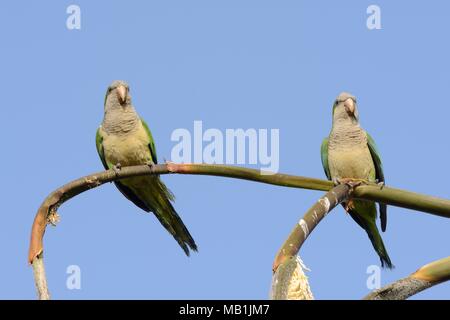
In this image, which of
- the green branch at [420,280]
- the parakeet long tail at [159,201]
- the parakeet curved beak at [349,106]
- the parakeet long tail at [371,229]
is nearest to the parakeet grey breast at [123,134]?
the parakeet long tail at [159,201]

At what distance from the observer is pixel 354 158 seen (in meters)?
8.05

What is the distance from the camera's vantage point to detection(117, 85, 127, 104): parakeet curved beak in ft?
28.6

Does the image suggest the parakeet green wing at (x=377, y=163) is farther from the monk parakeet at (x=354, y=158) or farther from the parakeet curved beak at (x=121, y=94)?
the parakeet curved beak at (x=121, y=94)

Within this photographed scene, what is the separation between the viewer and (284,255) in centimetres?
275

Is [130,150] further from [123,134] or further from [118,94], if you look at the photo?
[118,94]

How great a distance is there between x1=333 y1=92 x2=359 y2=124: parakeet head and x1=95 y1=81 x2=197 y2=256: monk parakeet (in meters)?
2.17

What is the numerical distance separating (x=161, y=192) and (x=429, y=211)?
5.13 meters

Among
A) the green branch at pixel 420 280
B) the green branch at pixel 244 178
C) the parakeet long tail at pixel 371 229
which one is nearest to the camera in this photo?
the green branch at pixel 420 280

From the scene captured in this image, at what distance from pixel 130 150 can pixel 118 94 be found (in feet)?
2.61

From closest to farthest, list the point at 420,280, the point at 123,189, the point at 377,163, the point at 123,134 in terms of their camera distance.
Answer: the point at 420,280 → the point at 377,163 → the point at 123,134 → the point at 123,189

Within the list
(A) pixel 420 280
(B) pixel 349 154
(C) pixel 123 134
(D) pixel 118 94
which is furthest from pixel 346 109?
(A) pixel 420 280

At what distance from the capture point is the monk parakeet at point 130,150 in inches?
328
